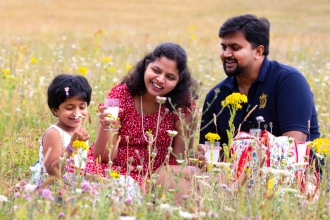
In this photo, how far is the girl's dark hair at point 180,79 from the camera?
13.9ft

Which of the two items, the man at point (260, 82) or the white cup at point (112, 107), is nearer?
the white cup at point (112, 107)

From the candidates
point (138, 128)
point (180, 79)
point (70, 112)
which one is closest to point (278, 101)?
→ point (180, 79)

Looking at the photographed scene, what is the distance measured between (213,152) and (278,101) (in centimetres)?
81

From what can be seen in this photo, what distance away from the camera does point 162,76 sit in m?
4.17

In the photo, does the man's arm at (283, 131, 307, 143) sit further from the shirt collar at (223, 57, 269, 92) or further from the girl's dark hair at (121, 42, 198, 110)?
the girl's dark hair at (121, 42, 198, 110)

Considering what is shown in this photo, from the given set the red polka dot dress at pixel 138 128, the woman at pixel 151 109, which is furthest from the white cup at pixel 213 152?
the red polka dot dress at pixel 138 128

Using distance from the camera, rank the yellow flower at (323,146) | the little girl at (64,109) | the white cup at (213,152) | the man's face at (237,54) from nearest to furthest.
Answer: the yellow flower at (323,146)
the white cup at (213,152)
the little girl at (64,109)
the man's face at (237,54)

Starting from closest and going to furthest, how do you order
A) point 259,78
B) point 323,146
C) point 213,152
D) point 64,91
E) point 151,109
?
1. point 323,146
2. point 213,152
3. point 64,91
4. point 259,78
5. point 151,109

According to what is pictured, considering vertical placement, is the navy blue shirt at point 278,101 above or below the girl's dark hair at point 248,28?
below

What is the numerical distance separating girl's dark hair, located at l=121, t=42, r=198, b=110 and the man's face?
0.27 meters

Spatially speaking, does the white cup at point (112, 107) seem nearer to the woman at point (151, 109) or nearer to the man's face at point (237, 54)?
the woman at point (151, 109)

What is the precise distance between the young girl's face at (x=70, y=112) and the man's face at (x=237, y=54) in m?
0.99

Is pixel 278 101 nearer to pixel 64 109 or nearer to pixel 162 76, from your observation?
pixel 162 76

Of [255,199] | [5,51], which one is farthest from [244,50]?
[5,51]
